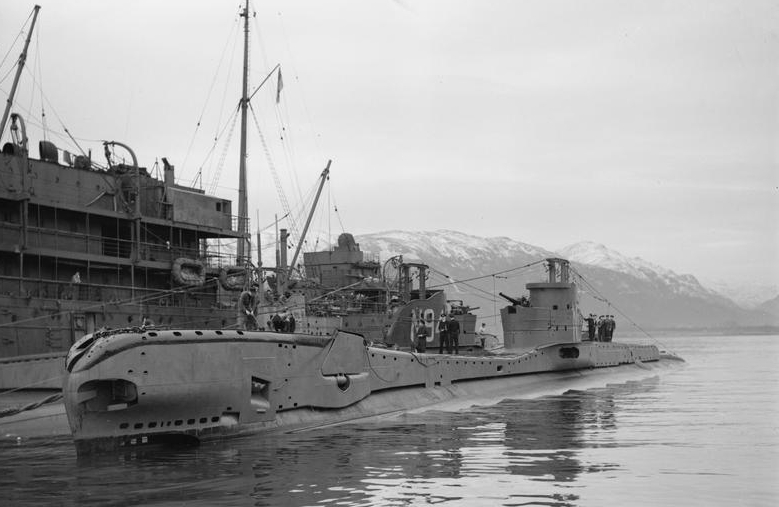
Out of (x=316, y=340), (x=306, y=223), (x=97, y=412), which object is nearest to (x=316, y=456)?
(x=97, y=412)

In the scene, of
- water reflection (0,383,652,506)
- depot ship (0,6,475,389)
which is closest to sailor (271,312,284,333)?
depot ship (0,6,475,389)

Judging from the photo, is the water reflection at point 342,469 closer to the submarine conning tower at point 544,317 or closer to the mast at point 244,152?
the submarine conning tower at point 544,317

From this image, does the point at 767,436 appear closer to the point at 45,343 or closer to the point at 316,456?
the point at 316,456

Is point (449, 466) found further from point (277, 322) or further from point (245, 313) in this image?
point (277, 322)

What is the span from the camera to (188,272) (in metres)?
36.7

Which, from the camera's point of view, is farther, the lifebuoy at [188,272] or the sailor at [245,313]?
the lifebuoy at [188,272]

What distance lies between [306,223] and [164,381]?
41.0 m

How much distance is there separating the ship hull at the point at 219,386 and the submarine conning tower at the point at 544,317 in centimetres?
1266

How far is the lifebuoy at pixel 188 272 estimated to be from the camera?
118 ft

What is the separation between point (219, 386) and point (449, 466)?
5190mm

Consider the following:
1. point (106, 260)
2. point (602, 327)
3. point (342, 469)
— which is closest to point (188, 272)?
point (106, 260)

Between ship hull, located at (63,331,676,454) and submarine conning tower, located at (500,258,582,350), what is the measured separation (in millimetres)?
12656

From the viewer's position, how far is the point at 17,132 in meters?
31.6

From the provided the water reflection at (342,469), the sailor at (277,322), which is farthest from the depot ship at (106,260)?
the water reflection at (342,469)
